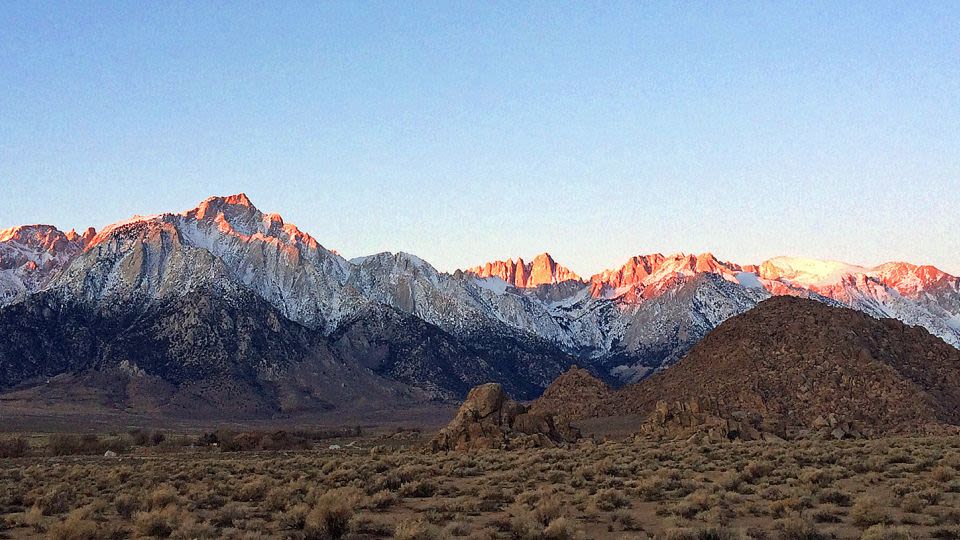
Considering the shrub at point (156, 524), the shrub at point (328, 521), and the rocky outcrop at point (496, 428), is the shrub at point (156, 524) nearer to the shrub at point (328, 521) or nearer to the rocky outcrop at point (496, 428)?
the shrub at point (328, 521)

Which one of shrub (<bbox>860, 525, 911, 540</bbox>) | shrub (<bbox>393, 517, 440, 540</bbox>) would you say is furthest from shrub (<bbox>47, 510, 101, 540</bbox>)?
Answer: shrub (<bbox>860, 525, 911, 540</bbox>)

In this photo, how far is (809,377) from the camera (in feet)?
310

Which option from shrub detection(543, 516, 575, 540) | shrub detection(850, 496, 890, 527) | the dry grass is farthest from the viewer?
shrub detection(850, 496, 890, 527)

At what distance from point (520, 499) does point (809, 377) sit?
74.0 metres

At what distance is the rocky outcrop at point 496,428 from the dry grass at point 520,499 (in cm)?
2122

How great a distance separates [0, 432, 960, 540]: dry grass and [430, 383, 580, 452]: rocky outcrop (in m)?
21.2

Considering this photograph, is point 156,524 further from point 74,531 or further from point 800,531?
point 800,531

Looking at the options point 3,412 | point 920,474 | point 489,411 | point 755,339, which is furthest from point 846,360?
point 3,412

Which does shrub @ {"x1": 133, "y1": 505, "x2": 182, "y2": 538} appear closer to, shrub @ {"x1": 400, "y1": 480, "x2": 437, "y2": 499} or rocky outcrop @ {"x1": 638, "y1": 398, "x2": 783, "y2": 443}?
shrub @ {"x1": 400, "y1": 480, "x2": 437, "y2": 499}

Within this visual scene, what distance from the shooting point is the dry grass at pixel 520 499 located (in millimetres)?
22969

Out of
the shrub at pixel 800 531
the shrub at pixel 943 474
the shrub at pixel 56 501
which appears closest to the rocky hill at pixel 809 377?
the shrub at pixel 943 474

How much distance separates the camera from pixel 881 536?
20156 millimetres

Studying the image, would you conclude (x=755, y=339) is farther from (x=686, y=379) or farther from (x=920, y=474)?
(x=920, y=474)

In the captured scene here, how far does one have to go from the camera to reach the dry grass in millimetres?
22969
